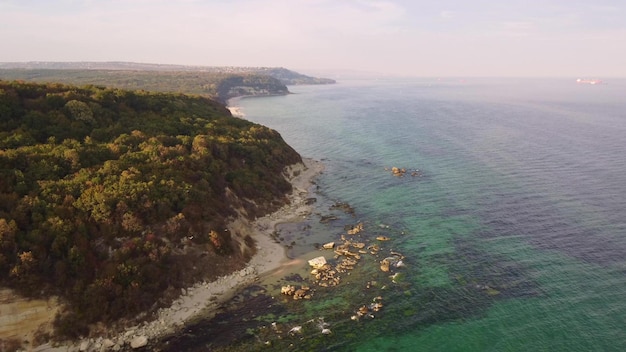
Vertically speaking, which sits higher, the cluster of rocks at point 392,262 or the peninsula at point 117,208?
the peninsula at point 117,208

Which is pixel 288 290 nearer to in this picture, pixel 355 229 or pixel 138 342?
pixel 138 342

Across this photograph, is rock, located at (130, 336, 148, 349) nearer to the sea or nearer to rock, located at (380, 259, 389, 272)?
the sea

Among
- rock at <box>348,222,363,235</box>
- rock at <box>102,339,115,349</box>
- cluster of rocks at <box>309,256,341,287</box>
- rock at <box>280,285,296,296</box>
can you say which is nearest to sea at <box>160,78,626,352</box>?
cluster of rocks at <box>309,256,341,287</box>

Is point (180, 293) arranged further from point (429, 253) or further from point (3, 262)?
point (429, 253)

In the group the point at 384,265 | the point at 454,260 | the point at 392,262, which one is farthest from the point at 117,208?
the point at 454,260

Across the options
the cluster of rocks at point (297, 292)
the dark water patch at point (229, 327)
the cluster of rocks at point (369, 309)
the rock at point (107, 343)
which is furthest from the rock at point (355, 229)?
the rock at point (107, 343)

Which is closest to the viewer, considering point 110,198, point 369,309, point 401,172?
Answer: point 369,309

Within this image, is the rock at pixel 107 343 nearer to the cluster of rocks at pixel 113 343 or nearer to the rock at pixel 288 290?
the cluster of rocks at pixel 113 343
